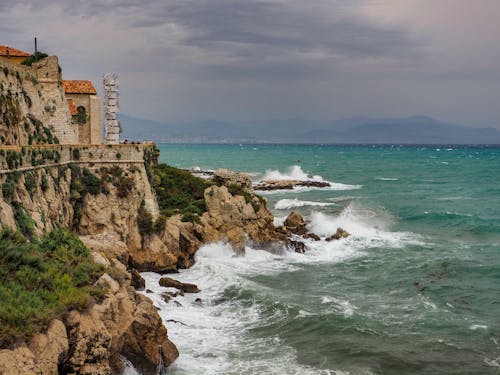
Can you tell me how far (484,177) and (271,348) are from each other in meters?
93.2

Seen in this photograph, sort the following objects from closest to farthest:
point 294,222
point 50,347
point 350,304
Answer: point 50,347 < point 350,304 < point 294,222

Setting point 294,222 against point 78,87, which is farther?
point 294,222

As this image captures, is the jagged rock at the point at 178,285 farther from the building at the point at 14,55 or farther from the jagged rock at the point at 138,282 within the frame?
the building at the point at 14,55

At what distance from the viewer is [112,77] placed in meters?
38.7

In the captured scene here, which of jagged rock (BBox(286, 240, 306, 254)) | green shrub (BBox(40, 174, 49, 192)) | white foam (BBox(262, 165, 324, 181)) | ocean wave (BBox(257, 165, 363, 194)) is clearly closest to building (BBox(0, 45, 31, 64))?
green shrub (BBox(40, 174, 49, 192))

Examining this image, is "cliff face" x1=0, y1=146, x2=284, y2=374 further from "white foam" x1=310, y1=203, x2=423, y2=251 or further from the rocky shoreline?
"white foam" x1=310, y1=203, x2=423, y2=251

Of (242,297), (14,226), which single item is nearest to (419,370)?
(242,297)

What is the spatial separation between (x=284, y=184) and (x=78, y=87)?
46.8 m

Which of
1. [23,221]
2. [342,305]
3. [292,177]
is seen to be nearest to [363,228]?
[342,305]

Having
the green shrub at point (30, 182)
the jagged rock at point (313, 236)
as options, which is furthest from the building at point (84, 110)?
the jagged rock at point (313, 236)

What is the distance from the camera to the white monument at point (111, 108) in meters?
38.7

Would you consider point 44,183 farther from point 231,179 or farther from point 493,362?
point 493,362

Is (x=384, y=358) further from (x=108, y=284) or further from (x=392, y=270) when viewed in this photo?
(x=392, y=270)

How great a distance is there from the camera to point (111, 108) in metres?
38.7
